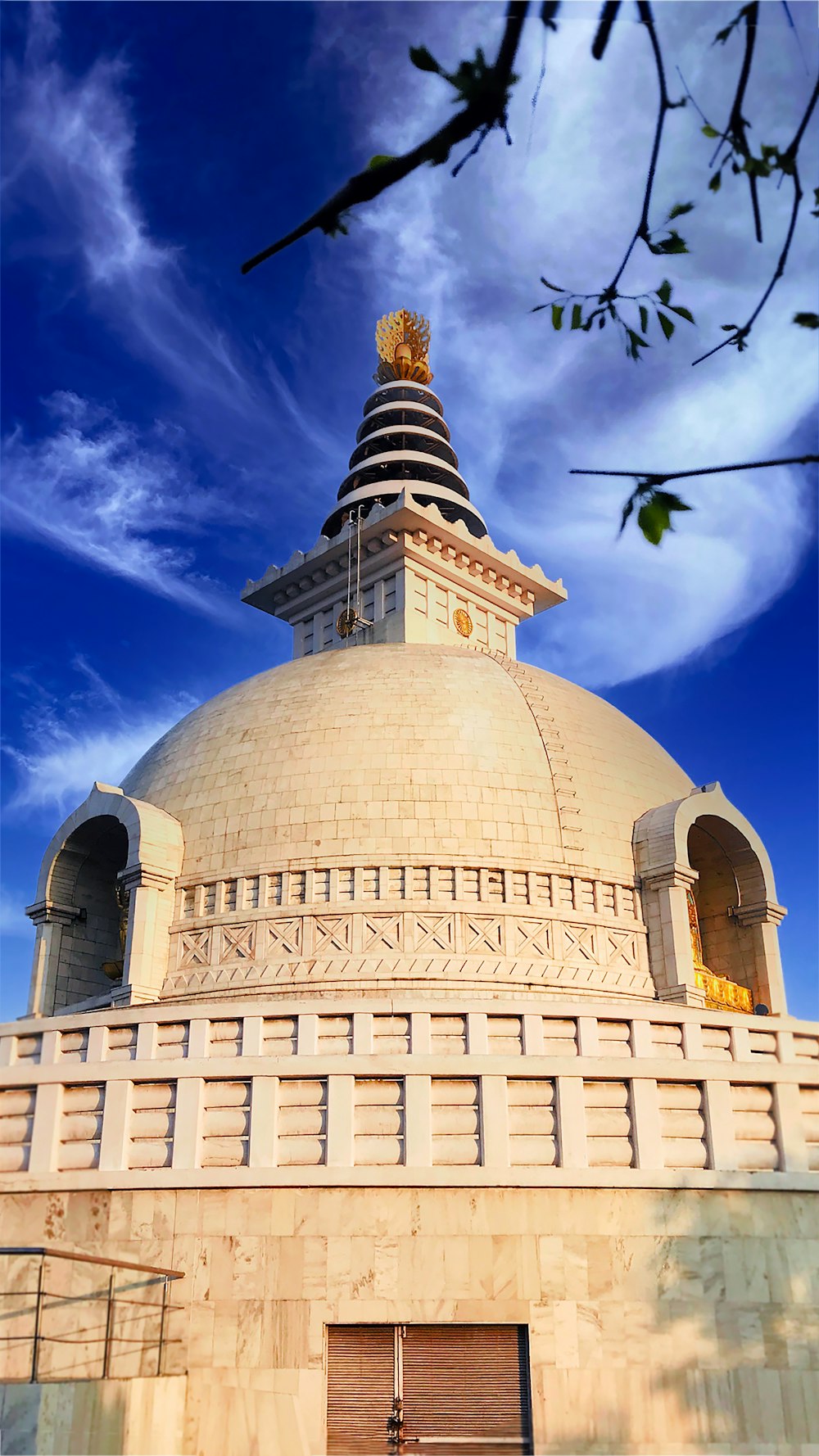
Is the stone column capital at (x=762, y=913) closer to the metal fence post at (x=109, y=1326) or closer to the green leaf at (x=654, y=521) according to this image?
the metal fence post at (x=109, y=1326)

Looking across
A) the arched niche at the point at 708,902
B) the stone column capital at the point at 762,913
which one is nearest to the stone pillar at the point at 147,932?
the arched niche at the point at 708,902

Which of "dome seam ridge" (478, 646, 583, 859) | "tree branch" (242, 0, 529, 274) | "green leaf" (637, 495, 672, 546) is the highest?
"dome seam ridge" (478, 646, 583, 859)

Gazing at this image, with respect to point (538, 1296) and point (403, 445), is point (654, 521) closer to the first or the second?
point (538, 1296)

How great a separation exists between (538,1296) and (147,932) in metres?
11.2

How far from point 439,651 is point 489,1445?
17.1m

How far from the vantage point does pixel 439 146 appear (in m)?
4.88

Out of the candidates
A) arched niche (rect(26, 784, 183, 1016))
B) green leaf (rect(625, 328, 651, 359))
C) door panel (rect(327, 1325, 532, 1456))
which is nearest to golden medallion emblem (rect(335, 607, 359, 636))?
arched niche (rect(26, 784, 183, 1016))

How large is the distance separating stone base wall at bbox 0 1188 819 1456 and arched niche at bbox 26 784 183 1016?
832 cm

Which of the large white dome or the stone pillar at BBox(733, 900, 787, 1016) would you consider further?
the stone pillar at BBox(733, 900, 787, 1016)

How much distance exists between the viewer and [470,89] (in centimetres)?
474

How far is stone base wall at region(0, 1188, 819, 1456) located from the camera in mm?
13555

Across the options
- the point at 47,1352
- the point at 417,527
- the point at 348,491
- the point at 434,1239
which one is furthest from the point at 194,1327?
the point at 348,491

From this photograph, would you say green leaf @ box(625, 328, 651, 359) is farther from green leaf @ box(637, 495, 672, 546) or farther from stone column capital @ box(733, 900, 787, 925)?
stone column capital @ box(733, 900, 787, 925)

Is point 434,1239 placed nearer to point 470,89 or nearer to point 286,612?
point 470,89
